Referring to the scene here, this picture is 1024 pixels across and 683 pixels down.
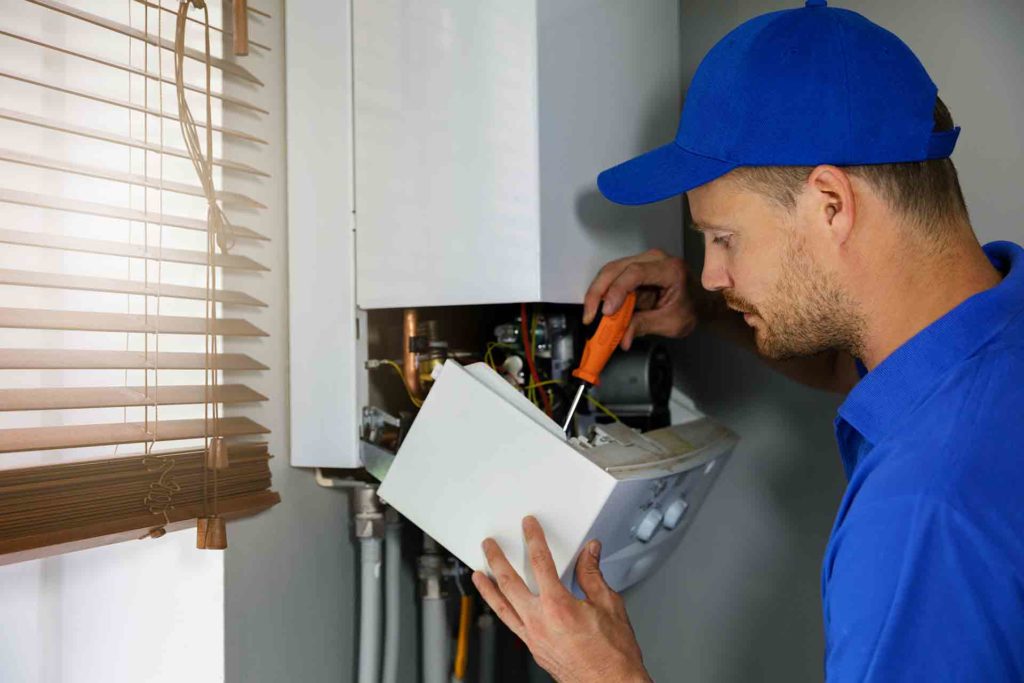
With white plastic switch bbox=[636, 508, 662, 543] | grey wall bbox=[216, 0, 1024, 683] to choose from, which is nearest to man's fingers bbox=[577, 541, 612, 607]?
white plastic switch bbox=[636, 508, 662, 543]

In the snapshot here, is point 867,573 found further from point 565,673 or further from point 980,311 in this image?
point 565,673

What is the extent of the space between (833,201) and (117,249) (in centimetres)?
76

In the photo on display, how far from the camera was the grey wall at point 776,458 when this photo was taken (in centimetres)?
142

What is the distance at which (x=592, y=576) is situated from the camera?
102cm

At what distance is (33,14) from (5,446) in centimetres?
51

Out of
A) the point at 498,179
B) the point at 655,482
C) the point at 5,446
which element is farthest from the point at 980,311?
the point at 5,446

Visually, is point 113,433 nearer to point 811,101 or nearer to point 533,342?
point 533,342

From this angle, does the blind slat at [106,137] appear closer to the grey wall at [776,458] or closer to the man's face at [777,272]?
the man's face at [777,272]

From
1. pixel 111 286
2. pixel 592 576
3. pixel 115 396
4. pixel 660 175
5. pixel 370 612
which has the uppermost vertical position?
pixel 660 175

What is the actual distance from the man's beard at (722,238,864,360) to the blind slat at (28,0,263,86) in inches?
28.2

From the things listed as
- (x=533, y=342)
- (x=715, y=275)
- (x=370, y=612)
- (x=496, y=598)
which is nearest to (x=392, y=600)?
(x=370, y=612)

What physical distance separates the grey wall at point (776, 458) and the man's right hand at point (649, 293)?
31cm

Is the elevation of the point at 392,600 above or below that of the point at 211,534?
below

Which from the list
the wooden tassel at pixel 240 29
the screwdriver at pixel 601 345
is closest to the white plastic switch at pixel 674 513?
the screwdriver at pixel 601 345
